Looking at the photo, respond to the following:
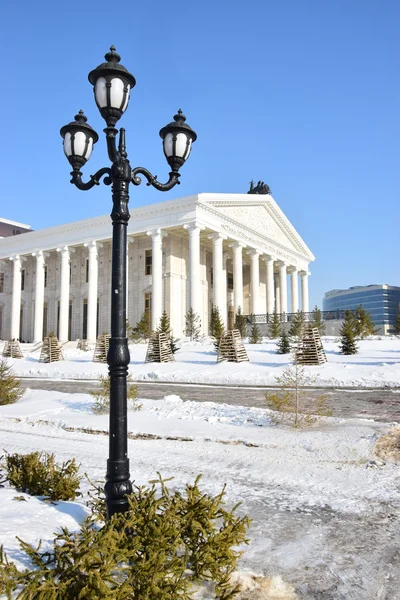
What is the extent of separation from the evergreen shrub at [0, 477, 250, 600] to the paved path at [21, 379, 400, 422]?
730 centimetres

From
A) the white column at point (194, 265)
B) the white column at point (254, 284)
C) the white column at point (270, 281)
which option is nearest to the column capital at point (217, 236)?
the white column at point (194, 265)

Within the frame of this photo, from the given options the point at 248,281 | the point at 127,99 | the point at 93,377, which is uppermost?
the point at 248,281

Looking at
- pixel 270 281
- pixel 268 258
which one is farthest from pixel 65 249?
pixel 270 281

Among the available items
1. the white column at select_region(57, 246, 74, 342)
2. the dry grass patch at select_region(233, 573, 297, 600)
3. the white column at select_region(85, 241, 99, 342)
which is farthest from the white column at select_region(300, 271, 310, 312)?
the dry grass patch at select_region(233, 573, 297, 600)

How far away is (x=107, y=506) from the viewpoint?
3.77 m

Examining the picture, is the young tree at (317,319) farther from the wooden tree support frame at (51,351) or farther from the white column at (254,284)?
the wooden tree support frame at (51,351)

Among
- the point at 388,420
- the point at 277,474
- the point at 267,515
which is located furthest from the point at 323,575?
the point at 388,420

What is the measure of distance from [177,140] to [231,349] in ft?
58.8

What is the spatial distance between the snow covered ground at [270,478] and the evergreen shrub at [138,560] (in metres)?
0.50

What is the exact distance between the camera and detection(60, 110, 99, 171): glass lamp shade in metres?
5.22

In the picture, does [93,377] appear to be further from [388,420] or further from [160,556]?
[160,556]

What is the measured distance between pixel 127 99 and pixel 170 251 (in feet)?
129

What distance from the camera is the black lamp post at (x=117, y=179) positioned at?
3916 mm

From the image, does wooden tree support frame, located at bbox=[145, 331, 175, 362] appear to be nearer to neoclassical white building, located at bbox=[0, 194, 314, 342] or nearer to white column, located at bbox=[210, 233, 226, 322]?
neoclassical white building, located at bbox=[0, 194, 314, 342]
